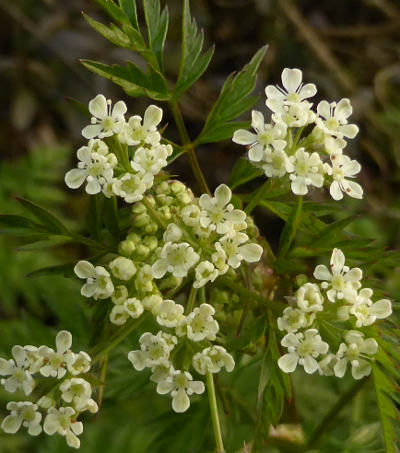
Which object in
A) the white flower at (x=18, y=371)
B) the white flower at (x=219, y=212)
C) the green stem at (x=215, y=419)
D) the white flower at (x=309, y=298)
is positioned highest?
the white flower at (x=219, y=212)

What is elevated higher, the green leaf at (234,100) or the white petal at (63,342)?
the green leaf at (234,100)

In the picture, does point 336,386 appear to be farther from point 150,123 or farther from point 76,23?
point 76,23

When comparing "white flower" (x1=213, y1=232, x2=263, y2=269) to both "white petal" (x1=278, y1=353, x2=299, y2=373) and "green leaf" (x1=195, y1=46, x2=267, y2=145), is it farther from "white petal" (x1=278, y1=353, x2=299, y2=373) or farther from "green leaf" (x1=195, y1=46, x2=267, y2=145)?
"green leaf" (x1=195, y1=46, x2=267, y2=145)

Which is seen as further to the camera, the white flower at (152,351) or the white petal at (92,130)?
the white petal at (92,130)

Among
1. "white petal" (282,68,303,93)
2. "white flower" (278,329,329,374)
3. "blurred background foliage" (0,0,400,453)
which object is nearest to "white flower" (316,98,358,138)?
"white petal" (282,68,303,93)

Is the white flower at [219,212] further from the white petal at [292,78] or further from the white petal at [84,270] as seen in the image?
the white petal at [292,78]

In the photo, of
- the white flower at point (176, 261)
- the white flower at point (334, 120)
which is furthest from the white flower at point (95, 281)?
the white flower at point (334, 120)
